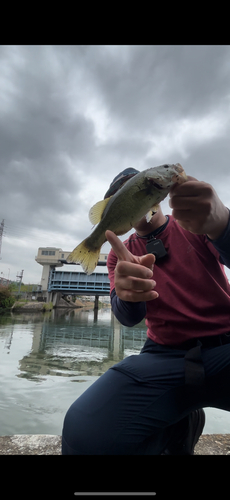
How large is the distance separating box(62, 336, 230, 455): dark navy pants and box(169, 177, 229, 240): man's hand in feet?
2.90

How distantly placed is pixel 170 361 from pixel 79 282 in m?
36.2

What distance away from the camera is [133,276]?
166 centimetres

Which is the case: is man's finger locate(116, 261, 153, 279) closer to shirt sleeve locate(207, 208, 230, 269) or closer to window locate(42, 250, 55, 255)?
shirt sleeve locate(207, 208, 230, 269)

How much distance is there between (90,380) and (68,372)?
2.79ft

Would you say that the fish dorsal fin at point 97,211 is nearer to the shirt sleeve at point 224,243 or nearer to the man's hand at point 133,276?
the man's hand at point 133,276

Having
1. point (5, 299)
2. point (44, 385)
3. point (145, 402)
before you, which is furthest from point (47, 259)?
point (145, 402)

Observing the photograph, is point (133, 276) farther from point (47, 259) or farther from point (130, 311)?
point (47, 259)

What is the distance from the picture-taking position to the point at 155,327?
216cm

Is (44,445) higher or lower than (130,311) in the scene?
lower

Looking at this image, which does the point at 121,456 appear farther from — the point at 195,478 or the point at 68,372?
the point at 68,372

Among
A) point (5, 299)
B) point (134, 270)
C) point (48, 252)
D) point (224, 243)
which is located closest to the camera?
point (134, 270)

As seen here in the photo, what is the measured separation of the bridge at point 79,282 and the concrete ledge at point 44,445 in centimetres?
3353

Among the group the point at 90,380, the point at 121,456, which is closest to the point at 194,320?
the point at 121,456

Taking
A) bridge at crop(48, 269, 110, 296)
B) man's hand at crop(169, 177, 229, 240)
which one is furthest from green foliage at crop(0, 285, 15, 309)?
man's hand at crop(169, 177, 229, 240)
